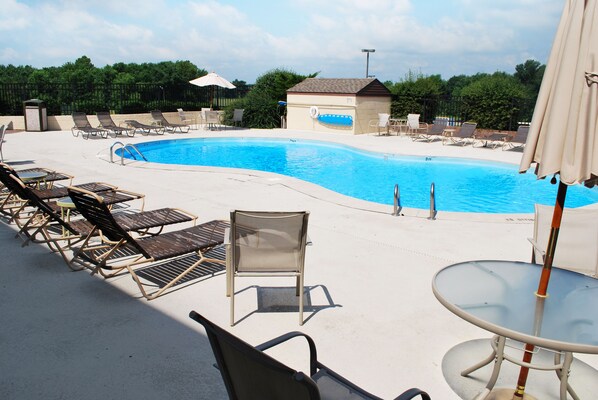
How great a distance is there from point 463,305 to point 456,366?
2.89 ft

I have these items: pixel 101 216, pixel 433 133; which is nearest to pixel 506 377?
pixel 101 216

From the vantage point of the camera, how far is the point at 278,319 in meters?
4.09

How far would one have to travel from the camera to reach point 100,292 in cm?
451

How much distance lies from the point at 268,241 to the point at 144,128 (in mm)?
16972

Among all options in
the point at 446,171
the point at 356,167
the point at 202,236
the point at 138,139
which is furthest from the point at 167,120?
the point at 202,236

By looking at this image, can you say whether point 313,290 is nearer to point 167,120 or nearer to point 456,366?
point 456,366

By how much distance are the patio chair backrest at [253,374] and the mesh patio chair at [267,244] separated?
5.97 ft

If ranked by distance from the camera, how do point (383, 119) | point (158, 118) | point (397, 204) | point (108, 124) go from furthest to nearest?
1. point (158, 118)
2. point (383, 119)
3. point (108, 124)
4. point (397, 204)

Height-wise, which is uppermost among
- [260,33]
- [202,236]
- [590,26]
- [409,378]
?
[260,33]

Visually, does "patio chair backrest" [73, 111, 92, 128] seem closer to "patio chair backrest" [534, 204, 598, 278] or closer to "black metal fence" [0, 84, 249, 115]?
"black metal fence" [0, 84, 249, 115]

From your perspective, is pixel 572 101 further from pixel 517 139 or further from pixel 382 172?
pixel 517 139

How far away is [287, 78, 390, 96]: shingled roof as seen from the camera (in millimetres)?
21516

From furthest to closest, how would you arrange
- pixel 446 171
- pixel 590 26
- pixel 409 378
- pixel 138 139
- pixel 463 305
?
pixel 138 139 → pixel 446 171 → pixel 409 378 → pixel 463 305 → pixel 590 26

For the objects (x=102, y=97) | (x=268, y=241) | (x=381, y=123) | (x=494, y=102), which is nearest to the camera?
(x=268, y=241)
